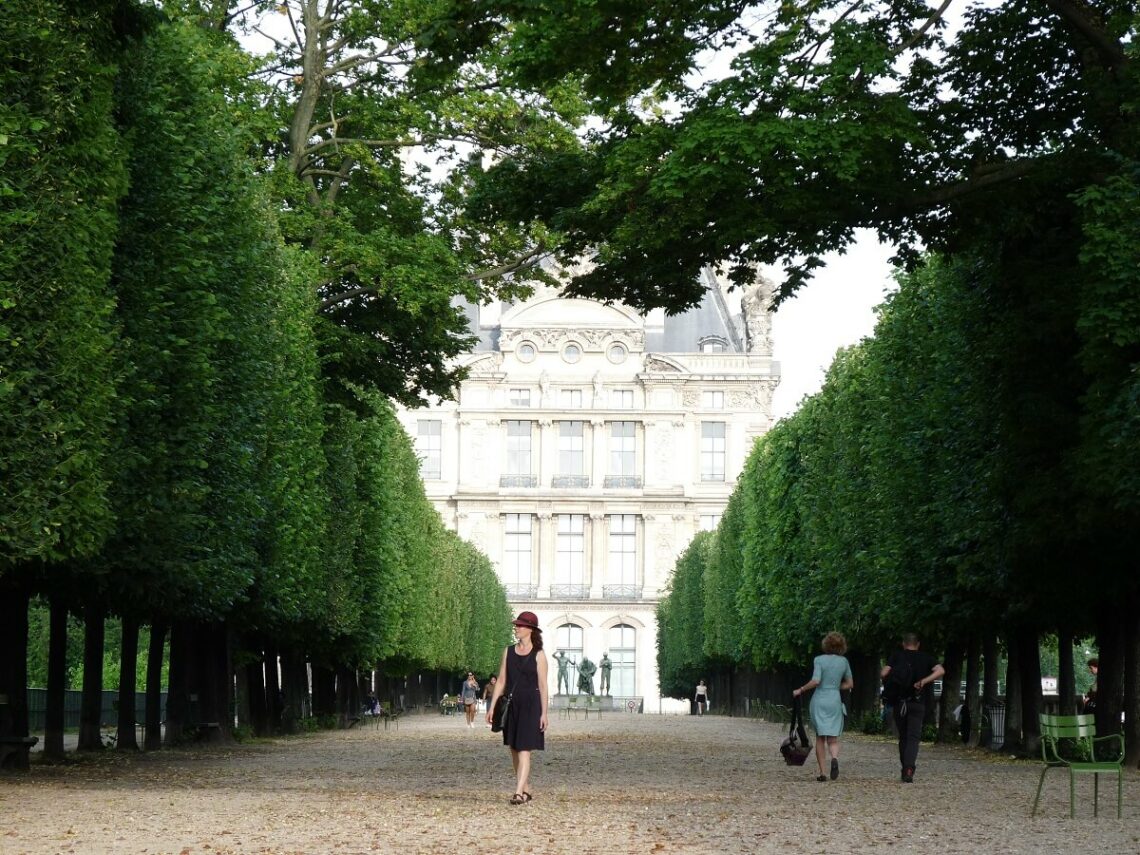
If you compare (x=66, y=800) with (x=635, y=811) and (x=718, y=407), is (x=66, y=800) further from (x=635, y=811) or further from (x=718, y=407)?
(x=718, y=407)

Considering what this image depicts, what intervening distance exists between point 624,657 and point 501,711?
104 meters

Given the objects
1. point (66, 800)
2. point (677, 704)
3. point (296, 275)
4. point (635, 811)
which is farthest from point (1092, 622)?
point (677, 704)

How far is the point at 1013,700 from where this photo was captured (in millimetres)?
32250

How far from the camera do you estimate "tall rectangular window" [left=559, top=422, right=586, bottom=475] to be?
4806 inches

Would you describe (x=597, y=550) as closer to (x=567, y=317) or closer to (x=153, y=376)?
(x=567, y=317)

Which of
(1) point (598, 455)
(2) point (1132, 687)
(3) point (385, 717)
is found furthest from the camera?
(1) point (598, 455)

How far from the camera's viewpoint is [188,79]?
24.2 meters

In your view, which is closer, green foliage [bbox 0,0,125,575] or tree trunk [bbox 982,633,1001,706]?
green foliage [bbox 0,0,125,575]

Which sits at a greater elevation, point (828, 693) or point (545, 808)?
point (828, 693)

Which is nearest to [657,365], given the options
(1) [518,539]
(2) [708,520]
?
(2) [708,520]

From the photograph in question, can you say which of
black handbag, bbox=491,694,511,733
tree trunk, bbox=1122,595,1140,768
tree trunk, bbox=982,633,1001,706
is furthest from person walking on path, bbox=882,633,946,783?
tree trunk, bbox=982,633,1001,706

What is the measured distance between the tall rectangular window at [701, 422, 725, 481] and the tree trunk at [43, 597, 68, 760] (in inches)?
3798

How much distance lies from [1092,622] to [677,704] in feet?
281

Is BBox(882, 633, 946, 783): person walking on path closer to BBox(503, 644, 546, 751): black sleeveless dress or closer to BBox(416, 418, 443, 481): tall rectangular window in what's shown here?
BBox(503, 644, 546, 751): black sleeveless dress
